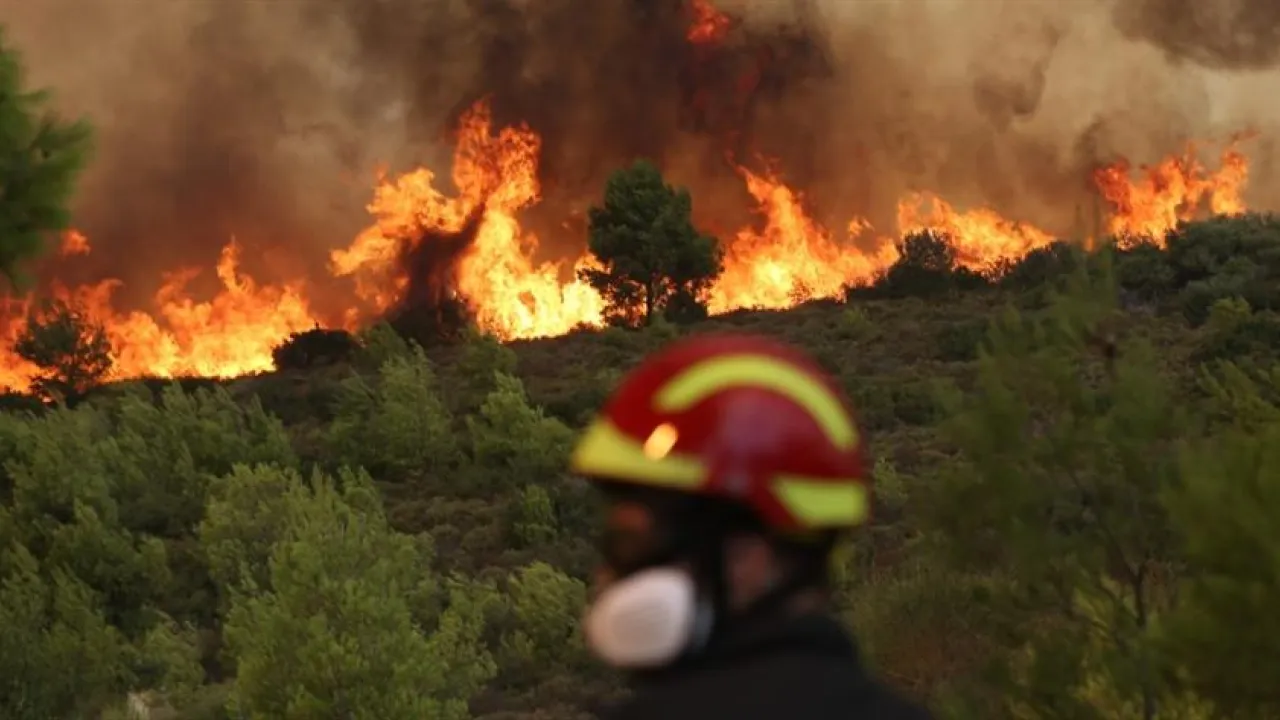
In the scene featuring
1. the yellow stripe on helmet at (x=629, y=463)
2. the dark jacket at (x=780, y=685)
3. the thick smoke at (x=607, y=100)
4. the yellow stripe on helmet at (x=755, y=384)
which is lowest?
the dark jacket at (x=780, y=685)

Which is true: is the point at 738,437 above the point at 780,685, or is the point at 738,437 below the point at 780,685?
above

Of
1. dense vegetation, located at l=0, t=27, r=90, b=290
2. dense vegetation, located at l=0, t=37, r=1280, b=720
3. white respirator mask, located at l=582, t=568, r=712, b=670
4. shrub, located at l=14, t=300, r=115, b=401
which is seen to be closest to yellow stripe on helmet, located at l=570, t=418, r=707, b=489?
white respirator mask, located at l=582, t=568, r=712, b=670

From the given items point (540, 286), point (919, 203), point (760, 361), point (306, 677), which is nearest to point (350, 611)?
point (306, 677)

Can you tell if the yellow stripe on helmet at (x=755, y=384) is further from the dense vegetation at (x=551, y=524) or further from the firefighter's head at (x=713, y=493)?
the dense vegetation at (x=551, y=524)

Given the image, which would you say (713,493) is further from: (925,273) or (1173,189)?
(1173,189)

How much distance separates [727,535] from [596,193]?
185ft

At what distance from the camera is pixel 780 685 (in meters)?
1.62

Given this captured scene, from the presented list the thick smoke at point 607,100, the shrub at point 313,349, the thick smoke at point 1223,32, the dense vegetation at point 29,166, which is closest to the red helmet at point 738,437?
the dense vegetation at point 29,166

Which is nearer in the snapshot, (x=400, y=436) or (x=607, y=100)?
(x=400, y=436)

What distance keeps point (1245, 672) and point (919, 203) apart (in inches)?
1908

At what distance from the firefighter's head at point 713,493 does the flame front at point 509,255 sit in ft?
151

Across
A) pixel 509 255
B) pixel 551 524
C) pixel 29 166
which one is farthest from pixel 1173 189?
pixel 29 166

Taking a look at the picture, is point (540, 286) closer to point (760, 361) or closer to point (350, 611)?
point (350, 611)

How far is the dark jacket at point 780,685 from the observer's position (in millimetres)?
1593
